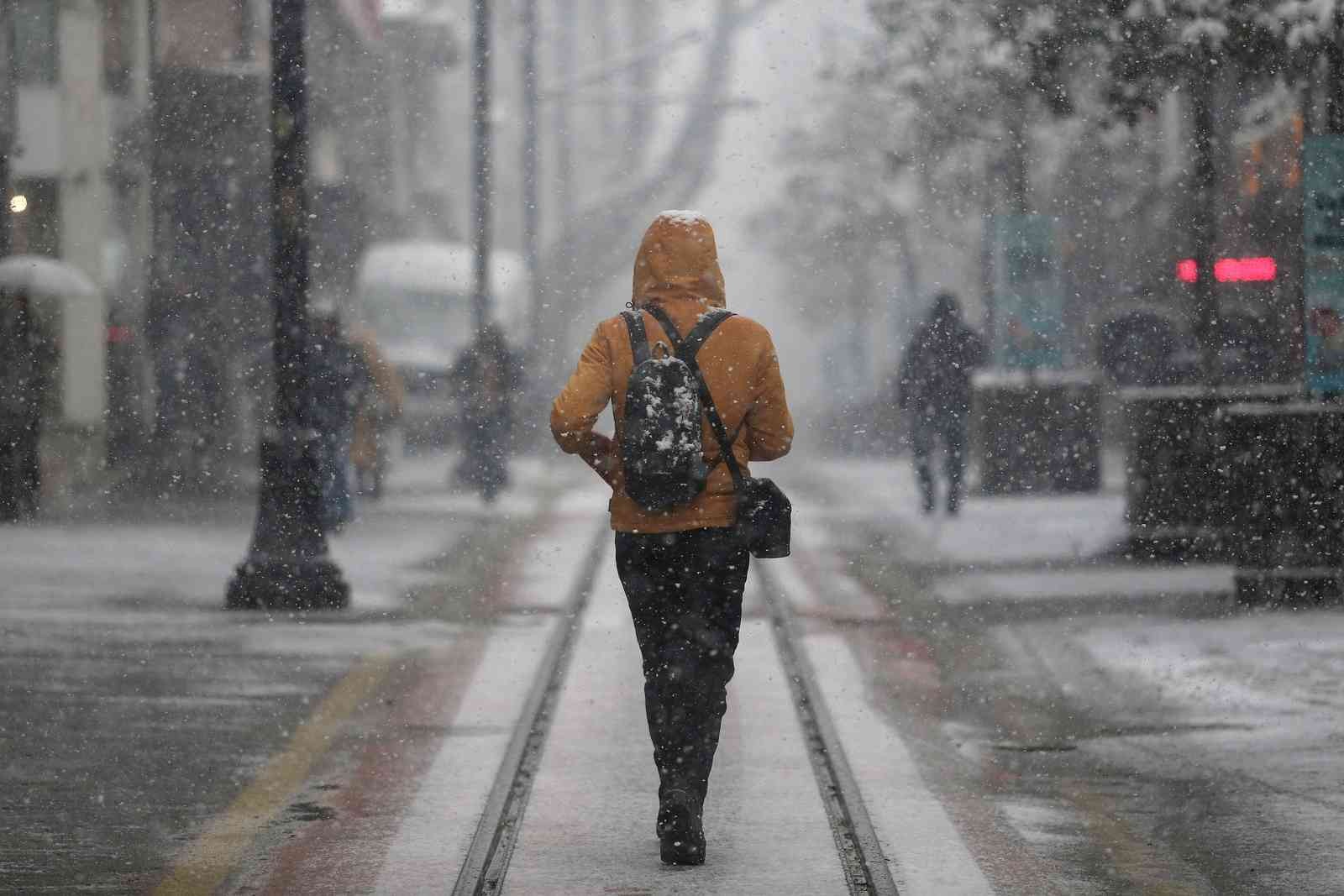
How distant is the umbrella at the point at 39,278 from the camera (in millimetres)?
19594

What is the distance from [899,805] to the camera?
22.3 ft

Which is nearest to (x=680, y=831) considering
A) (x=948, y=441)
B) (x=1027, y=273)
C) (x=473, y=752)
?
(x=473, y=752)

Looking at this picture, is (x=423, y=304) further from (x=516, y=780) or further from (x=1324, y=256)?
(x=516, y=780)

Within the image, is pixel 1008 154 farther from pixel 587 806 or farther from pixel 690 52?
pixel 690 52

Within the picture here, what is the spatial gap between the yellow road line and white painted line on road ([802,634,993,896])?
1756mm

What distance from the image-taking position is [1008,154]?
24562 mm

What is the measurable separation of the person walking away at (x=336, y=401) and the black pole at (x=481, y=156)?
487cm

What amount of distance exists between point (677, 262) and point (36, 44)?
1895cm

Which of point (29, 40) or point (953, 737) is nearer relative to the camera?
point (953, 737)

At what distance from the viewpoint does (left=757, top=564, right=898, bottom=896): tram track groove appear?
580 centimetres

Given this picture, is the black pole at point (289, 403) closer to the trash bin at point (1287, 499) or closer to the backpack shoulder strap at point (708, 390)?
the trash bin at point (1287, 499)

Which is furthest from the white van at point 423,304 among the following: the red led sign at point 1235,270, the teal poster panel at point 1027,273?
the red led sign at point 1235,270

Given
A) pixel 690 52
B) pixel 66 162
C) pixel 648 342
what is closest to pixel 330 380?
pixel 66 162

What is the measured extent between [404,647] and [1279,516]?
4.53 metres
